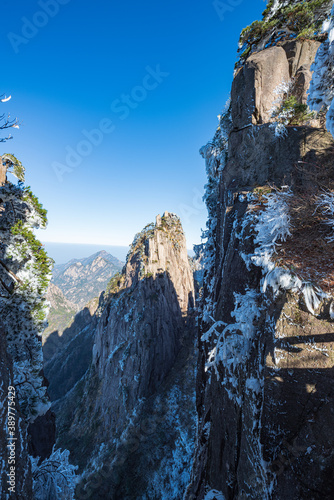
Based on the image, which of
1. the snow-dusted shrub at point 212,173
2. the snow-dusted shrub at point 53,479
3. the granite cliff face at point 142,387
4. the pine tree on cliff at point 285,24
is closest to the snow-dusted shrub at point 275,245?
the snow-dusted shrub at point 212,173

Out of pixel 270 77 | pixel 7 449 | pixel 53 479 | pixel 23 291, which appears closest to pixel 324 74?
pixel 270 77

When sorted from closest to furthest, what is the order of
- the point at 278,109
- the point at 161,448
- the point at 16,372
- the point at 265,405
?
1. the point at 265,405
2. the point at 278,109
3. the point at 16,372
4. the point at 161,448

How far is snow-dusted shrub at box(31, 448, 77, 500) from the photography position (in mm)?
7711

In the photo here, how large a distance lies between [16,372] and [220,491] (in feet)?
36.2

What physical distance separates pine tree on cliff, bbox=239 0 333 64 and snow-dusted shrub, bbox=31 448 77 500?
25163 mm

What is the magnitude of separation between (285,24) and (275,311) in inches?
674

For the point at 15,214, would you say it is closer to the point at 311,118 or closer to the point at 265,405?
the point at 265,405

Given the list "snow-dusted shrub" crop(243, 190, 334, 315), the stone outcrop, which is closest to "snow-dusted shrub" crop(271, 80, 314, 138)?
the stone outcrop

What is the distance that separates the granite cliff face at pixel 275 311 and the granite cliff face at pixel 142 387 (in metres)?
19.1

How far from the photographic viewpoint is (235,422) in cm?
641

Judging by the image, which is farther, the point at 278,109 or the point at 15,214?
the point at 15,214

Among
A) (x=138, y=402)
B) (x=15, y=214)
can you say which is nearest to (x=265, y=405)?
(x=15, y=214)

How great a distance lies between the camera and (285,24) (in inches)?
454

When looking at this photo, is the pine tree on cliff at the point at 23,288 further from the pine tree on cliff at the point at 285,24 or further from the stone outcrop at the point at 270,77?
the pine tree on cliff at the point at 285,24
